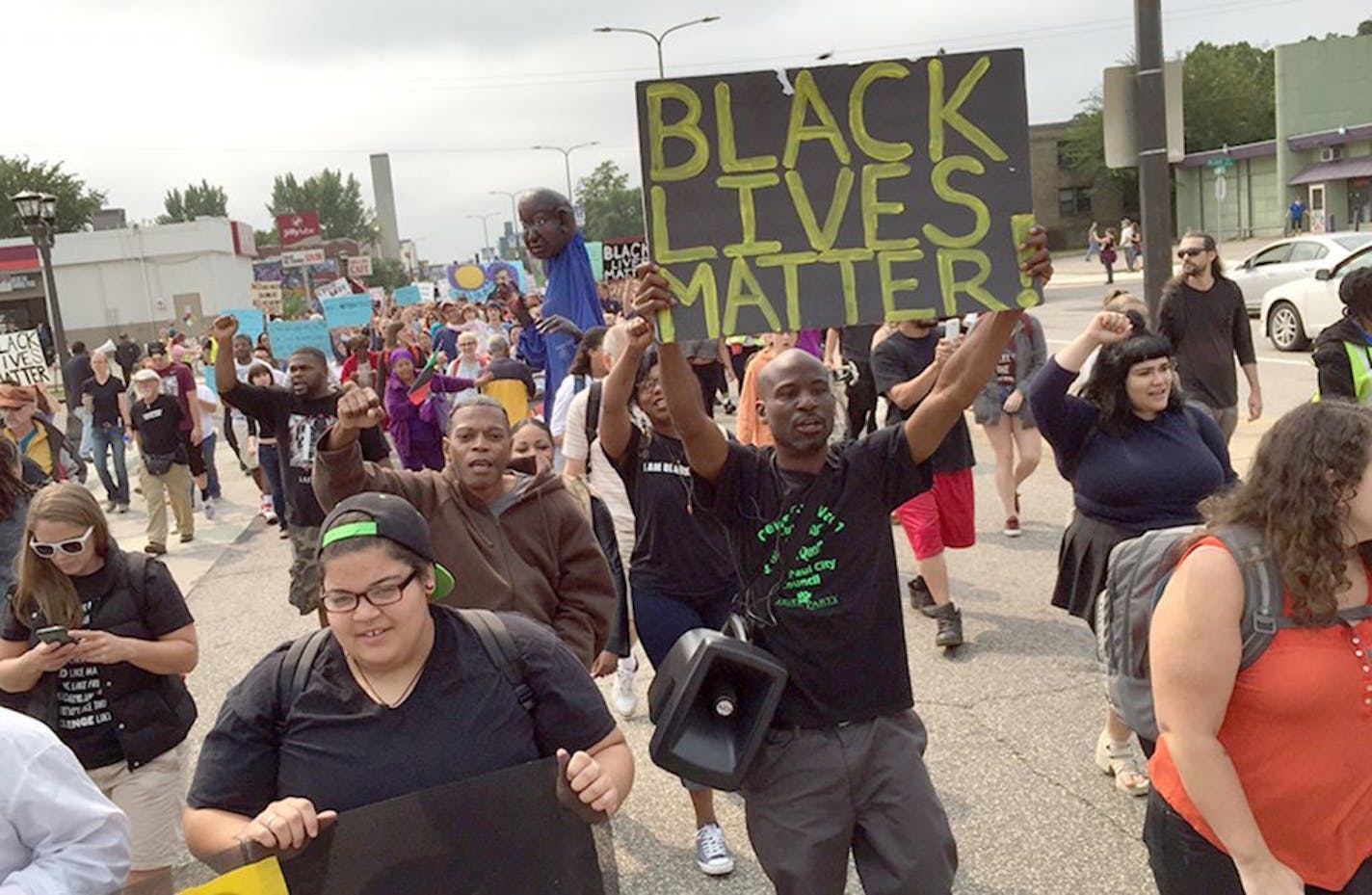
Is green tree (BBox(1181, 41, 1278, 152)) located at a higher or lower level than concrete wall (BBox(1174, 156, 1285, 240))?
higher

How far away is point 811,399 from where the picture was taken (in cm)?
330

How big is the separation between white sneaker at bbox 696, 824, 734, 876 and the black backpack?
2.07 metres

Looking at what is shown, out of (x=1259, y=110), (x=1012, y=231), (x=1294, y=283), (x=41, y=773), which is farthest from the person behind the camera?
(x=1259, y=110)

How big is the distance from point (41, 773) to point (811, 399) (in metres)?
1.97

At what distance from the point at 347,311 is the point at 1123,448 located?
19819 millimetres

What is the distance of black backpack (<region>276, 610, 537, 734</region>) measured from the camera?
2533 millimetres

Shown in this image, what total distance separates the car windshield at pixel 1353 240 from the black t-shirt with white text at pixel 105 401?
687 inches

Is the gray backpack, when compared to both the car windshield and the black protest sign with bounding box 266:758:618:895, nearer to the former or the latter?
the black protest sign with bounding box 266:758:618:895

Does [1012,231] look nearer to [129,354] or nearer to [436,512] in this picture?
[436,512]

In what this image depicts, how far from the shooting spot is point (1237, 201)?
49688 millimetres

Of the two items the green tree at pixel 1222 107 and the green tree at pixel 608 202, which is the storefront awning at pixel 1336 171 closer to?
the green tree at pixel 1222 107

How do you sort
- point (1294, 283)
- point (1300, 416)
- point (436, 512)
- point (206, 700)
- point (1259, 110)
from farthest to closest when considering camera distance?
point (1259, 110), point (1294, 283), point (206, 700), point (436, 512), point (1300, 416)

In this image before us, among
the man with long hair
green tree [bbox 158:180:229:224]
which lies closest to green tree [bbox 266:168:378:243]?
green tree [bbox 158:180:229:224]

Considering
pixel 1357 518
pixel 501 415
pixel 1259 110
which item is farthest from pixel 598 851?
pixel 1259 110
